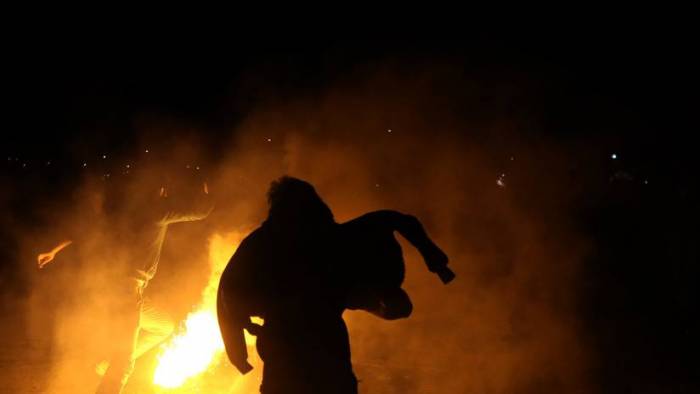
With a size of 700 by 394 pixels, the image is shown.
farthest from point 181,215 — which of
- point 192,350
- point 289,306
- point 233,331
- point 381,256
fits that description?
point 381,256

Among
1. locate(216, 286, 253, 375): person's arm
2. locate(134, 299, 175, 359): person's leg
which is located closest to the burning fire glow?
locate(134, 299, 175, 359): person's leg

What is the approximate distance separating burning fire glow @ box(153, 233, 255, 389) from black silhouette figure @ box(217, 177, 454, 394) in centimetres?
348

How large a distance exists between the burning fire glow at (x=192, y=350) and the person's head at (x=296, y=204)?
3.68 m

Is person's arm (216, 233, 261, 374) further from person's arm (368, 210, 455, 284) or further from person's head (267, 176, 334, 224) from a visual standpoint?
person's arm (368, 210, 455, 284)

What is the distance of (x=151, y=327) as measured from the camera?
5.18 metres

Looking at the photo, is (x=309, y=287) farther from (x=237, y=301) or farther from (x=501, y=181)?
(x=501, y=181)

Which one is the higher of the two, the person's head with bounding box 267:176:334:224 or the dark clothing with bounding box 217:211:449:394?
the person's head with bounding box 267:176:334:224

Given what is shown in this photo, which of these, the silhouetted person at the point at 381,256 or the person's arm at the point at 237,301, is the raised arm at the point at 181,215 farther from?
the silhouetted person at the point at 381,256

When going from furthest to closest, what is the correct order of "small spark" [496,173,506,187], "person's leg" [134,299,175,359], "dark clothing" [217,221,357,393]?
"small spark" [496,173,506,187]
"person's leg" [134,299,175,359]
"dark clothing" [217,221,357,393]

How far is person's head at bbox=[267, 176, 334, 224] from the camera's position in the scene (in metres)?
2.38

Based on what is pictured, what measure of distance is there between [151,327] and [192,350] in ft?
2.15

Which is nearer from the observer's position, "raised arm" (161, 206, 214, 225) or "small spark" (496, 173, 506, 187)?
"raised arm" (161, 206, 214, 225)

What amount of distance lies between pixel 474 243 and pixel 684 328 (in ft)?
15.7

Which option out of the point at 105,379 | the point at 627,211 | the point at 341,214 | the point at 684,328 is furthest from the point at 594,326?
the point at 627,211
